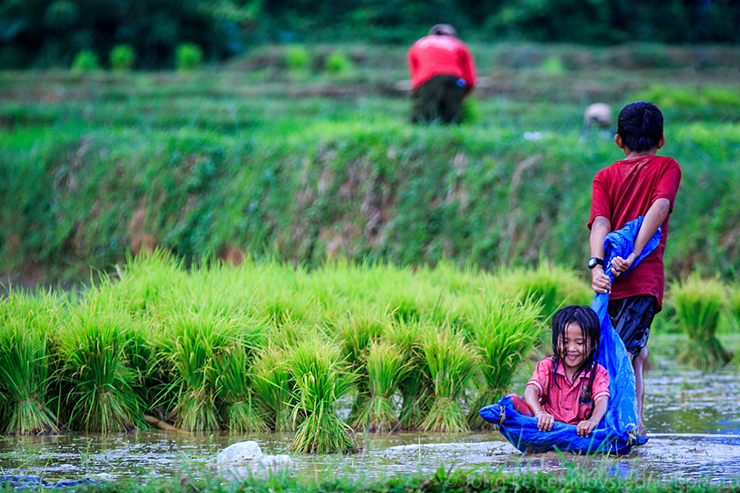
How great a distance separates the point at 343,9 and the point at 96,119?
46.1 feet

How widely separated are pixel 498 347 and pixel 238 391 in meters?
1.39

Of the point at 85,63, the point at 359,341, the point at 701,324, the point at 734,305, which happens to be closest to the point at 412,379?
the point at 359,341

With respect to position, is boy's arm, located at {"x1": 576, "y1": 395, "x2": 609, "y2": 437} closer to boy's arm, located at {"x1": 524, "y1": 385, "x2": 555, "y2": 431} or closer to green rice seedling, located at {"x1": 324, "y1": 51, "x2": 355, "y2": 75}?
boy's arm, located at {"x1": 524, "y1": 385, "x2": 555, "y2": 431}

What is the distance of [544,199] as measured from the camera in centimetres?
938

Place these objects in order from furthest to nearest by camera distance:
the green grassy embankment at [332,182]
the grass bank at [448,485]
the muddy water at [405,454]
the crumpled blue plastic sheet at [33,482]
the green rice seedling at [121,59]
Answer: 1. the green rice seedling at [121,59]
2. the green grassy embankment at [332,182]
3. the muddy water at [405,454]
4. the crumpled blue plastic sheet at [33,482]
5. the grass bank at [448,485]

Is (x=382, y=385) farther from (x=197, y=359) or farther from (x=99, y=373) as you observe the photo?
(x=99, y=373)

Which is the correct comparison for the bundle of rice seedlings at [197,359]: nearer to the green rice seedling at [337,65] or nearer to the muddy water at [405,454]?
the muddy water at [405,454]

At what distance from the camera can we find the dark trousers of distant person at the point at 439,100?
35.0 ft

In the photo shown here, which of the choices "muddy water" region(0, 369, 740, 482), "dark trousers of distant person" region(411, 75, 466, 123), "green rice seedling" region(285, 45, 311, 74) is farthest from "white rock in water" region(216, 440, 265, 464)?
"green rice seedling" region(285, 45, 311, 74)

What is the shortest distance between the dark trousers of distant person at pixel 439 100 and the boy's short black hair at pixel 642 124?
6099 mm

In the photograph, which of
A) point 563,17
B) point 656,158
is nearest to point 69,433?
point 656,158

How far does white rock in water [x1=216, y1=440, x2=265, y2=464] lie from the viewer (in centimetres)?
395

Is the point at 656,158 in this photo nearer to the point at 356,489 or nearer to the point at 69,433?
the point at 356,489

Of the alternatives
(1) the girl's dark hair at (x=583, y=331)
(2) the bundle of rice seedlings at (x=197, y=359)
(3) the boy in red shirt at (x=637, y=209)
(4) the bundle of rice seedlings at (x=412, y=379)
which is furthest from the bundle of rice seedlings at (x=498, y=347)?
(2) the bundle of rice seedlings at (x=197, y=359)
